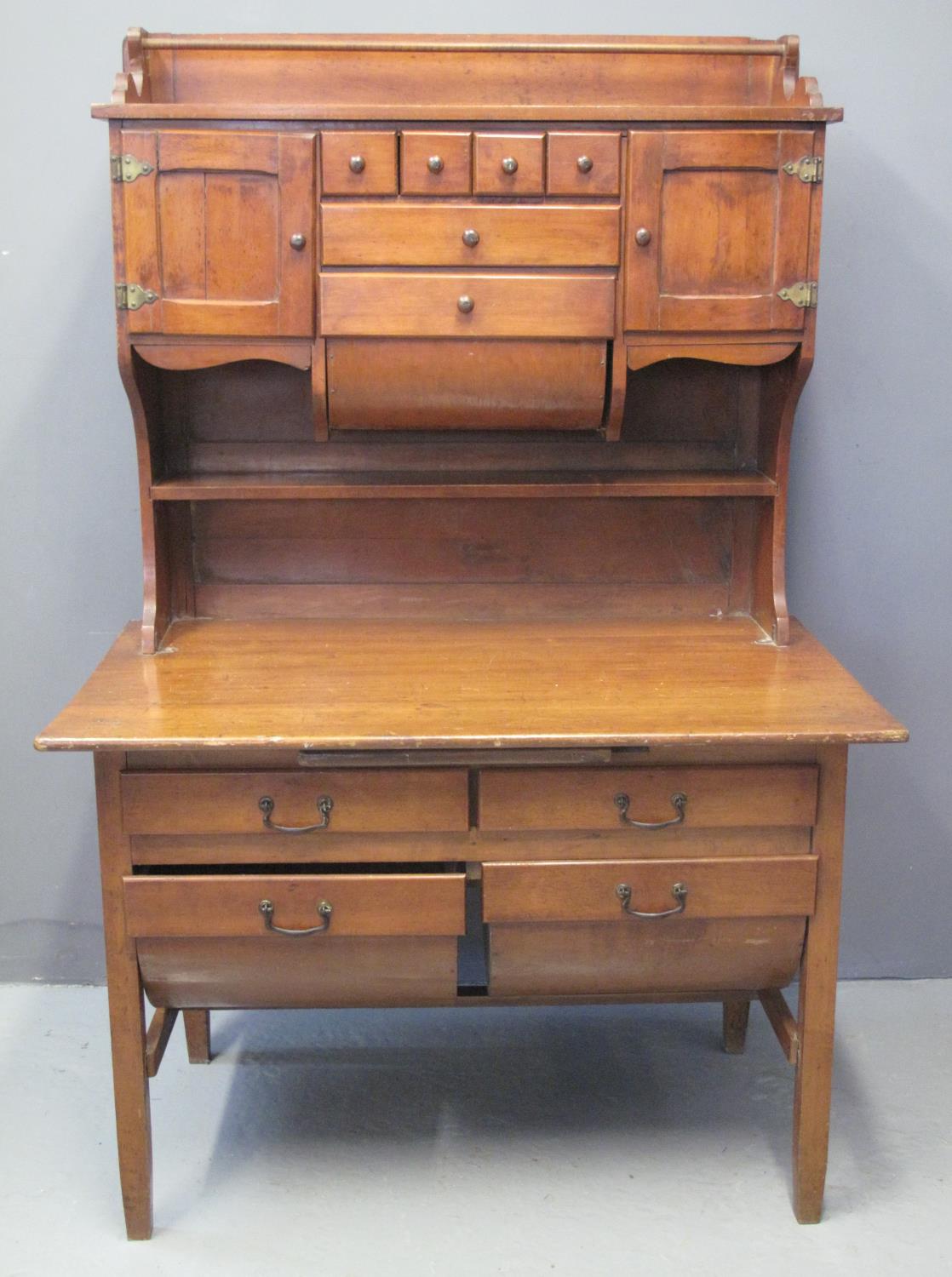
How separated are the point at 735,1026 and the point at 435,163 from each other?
187 cm

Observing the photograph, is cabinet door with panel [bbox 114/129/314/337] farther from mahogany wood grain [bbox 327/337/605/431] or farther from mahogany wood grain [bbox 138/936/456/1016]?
mahogany wood grain [bbox 138/936/456/1016]

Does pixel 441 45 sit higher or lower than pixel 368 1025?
higher

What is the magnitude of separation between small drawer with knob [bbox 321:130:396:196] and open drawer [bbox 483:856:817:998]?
121 centimetres

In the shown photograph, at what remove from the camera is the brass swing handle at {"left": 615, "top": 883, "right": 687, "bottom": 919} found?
221cm

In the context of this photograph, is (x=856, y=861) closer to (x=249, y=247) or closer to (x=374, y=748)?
(x=374, y=748)

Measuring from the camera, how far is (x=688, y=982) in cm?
230

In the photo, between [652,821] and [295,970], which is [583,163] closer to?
[652,821]

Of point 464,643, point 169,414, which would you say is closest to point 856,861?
point 464,643

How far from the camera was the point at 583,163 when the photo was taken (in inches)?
91.7

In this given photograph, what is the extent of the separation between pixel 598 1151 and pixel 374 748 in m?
1.02

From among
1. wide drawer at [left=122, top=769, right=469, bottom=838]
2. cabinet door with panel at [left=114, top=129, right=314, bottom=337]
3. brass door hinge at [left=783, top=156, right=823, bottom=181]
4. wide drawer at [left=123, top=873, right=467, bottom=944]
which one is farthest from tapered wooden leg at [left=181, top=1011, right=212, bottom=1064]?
brass door hinge at [left=783, top=156, right=823, bottom=181]

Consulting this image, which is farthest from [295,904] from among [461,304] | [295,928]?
[461,304]

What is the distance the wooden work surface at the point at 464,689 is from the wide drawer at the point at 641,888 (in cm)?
26

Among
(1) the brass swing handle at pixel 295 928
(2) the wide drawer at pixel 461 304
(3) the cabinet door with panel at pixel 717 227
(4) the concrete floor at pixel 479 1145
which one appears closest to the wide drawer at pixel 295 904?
(1) the brass swing handle at pixel 295 928
